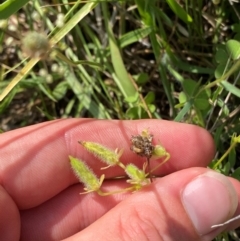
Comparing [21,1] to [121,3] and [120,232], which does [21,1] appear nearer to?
[121,3]

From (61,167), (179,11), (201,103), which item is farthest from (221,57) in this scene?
(61,167)

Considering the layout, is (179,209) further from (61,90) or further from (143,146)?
(61,90)

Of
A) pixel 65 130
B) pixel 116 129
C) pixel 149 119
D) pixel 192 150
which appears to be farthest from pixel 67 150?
pixel 192 150

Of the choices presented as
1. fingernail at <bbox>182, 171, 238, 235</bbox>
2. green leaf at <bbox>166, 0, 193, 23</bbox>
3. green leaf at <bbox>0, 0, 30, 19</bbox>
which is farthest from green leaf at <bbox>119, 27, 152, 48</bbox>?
fingernail at <bbox>182, 171, 238, 235</bbox>

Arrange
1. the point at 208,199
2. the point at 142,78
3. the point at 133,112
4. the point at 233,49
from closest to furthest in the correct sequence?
1. the point at 208,199
2. the point at 233,49
3. the point at 133,112
4. the point at 142,78

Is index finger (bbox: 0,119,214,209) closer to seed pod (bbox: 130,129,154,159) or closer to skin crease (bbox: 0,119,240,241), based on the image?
skin crease (bbox: 0,119,240,241)

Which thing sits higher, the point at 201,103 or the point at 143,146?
the point at 143,146

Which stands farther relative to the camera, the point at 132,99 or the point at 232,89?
the point at 132,99
